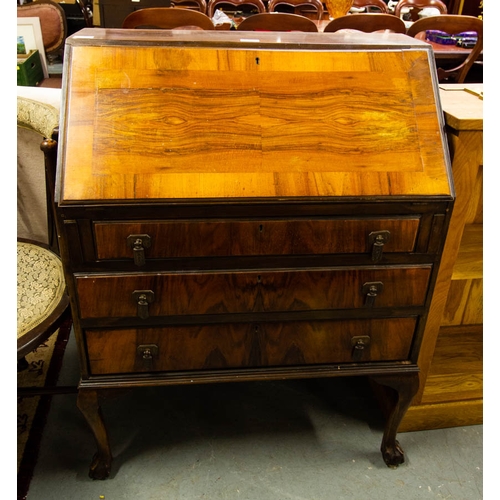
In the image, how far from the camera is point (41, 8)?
338 cm

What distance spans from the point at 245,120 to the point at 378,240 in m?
0.47

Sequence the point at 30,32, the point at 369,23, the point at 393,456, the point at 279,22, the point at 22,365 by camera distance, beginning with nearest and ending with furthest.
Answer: the point at 393,456 → the point at 22,365 → the point at 30,32 → the point at 279,22 → the point at 369,23

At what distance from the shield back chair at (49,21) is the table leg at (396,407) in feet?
10.2

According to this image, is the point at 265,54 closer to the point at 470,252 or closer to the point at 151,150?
the point at 151,150

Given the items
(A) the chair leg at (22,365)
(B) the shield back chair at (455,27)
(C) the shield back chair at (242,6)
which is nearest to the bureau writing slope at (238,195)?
(A) the chair leg at (22,365)

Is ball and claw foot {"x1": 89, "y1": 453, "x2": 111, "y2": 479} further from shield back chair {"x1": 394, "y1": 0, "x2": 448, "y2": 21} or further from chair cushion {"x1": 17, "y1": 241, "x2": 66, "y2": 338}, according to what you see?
shield back chair {"x1": 394, "y1": 0, "x2": 448, "y2": 21}

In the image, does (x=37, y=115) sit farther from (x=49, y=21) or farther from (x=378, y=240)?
(x=49, y=21)

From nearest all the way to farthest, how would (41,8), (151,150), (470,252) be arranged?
1. (151,150)
2. (470,252)
3. (41,8)

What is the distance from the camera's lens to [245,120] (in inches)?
50.4

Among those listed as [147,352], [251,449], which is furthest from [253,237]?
[251,449]

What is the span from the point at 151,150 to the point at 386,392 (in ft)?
4.08

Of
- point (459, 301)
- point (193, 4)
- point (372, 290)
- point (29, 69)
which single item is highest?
point (193, 4)

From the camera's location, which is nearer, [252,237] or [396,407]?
[252,237]
